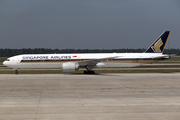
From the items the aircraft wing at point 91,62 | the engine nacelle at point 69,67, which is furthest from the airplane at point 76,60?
the engine nacelle at point 69,67

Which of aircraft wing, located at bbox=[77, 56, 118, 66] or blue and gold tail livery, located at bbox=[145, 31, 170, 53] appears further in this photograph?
blue and gold tail livery, located at bbox=[145, 31, 170, 53]

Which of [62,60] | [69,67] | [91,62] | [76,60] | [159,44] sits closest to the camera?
[69,67]

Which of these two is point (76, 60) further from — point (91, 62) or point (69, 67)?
point (69, 67)

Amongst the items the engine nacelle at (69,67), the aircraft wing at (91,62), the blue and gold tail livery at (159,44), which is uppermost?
the blue and gold tail livery at (159,44)

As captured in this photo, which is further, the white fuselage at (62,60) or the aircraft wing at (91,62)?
the white fuselage at (62,60)

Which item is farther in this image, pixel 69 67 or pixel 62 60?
pixel 62 60

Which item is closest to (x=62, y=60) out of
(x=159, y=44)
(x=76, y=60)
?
(x=76, y=60)

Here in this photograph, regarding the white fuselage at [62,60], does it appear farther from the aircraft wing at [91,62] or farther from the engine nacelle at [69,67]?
the engine nacelle at [69,67]

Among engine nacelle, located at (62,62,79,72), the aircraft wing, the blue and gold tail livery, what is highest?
the blue and gold tail livery

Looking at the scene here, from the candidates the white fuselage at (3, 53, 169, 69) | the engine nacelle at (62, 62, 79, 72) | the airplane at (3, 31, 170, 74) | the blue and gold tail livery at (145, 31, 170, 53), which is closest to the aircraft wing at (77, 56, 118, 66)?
the airplane at (3, 31, 170, 74)

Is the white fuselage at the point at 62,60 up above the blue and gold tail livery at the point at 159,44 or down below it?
below

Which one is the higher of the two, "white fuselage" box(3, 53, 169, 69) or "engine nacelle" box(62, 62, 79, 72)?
"white fuselage" box(3, 53, 169, 69)

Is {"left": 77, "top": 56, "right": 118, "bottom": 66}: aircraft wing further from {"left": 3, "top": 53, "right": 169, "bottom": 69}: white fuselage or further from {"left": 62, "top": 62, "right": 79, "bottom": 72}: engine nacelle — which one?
{"left": 62, "top": 62, "right": 79, "bottom": 72}: engine nacelle

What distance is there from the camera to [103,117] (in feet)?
33.3
